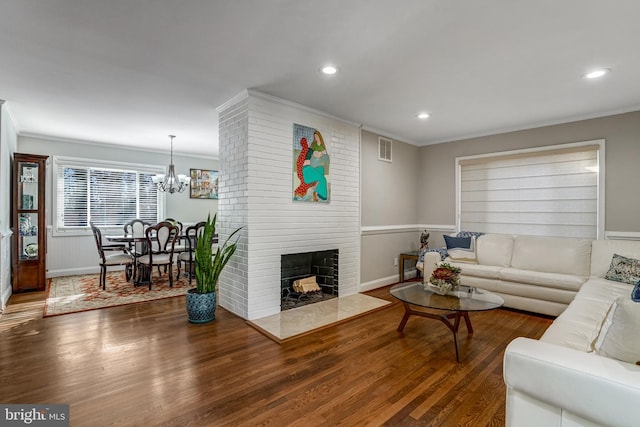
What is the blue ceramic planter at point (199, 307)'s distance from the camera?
3.35m

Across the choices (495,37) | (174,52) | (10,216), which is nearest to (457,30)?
(495,37)

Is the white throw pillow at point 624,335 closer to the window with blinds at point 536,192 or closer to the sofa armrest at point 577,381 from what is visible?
the sofa armrest at point 577,381

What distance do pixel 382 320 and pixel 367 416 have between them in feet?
5.62

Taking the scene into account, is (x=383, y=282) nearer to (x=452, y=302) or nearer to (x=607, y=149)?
(x=452, y=302)

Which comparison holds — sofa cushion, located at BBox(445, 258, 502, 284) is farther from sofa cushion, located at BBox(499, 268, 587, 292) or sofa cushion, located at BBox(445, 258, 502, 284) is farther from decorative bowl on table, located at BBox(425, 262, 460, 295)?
decorative bowl on table, located at BBox(425, 262, 460, 295)

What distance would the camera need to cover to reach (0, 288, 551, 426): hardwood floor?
6.18 ft

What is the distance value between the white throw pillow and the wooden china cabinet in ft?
21.0

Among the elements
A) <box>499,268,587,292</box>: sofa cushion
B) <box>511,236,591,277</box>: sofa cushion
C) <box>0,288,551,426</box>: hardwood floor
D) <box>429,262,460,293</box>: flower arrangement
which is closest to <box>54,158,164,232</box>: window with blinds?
<box>0,288,551,426</box>: hardwood floor

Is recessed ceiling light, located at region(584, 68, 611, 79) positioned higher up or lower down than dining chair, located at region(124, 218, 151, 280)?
higher up

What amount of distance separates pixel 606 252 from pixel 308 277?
11.9 ft

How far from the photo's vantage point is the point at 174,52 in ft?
8.47

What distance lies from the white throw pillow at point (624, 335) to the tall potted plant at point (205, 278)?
10.00 ft

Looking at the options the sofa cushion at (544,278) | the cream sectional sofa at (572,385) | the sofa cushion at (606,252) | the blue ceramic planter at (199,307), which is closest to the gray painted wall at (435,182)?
the sofa cushion at (606,252)

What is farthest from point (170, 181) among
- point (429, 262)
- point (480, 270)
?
point (480, 270)
